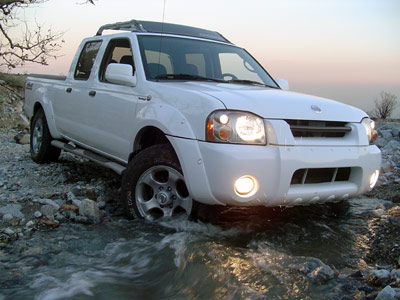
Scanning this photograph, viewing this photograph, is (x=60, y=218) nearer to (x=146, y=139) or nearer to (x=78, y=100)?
(x=146, y=139)

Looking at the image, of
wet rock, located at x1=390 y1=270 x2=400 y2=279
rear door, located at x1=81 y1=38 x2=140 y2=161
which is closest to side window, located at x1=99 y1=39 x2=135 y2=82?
rear door, located at x1=81 y1=38 x2=140 y2=161

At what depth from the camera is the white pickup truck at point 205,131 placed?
124 inches

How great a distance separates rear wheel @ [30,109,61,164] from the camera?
6184 millimetres

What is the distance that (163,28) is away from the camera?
497cm

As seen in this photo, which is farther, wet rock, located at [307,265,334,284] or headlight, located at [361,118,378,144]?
headlight, located at [361,118,378,144]

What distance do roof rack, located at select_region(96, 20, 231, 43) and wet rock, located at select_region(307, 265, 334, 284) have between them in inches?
122

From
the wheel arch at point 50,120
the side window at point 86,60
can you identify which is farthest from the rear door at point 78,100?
the wheel arch at point 50,120

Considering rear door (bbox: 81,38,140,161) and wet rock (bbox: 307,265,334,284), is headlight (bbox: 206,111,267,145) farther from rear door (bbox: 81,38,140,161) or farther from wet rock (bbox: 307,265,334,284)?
rear door (bbox: 81,38,140,161)

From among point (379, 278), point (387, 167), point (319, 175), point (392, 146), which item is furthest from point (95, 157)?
point (392, 146)

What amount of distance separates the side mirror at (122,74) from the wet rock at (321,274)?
2.36 m

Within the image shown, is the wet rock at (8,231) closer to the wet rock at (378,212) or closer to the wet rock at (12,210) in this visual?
the wet rock at (12,210)

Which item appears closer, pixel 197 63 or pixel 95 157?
pixel 197 63

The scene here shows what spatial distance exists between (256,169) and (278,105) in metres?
0.58

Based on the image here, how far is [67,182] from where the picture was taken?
5.50 meters
